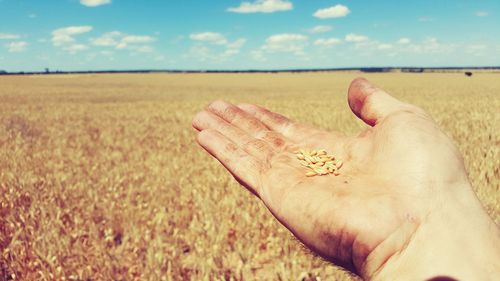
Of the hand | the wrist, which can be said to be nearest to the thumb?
the hand

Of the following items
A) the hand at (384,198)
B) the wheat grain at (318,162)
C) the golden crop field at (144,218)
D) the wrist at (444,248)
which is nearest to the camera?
the wrist at (444,248)

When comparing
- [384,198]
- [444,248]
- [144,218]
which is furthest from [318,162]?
[144,218]

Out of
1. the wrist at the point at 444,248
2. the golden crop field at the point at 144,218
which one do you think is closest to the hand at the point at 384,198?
the wrist at the point at 444,248

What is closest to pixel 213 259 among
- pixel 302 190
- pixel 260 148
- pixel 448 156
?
pixel 260 148

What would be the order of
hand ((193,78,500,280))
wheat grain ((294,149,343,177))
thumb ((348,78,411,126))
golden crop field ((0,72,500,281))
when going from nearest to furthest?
1. hand ((193,78,500,280))
2. wheat grain ((294,149,343,177))
3. thumb ((348,78,411,126))
4. golden crop field ((0,72,500,281))

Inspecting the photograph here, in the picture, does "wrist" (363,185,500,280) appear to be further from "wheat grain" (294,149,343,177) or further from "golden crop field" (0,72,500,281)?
"wheat grain" (294,149,343,177)

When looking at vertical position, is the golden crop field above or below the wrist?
below

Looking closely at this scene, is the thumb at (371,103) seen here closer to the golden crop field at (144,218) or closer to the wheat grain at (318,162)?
the wheat grain at (318,162)

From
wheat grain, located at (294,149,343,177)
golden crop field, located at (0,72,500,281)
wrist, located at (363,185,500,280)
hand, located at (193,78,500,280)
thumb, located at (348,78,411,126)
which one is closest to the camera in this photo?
wrist, located at (363,185,500,280)
